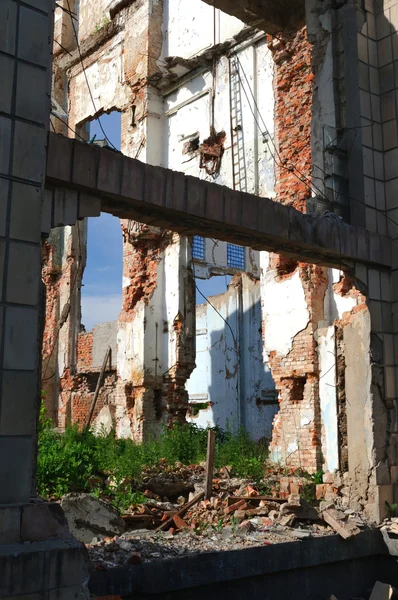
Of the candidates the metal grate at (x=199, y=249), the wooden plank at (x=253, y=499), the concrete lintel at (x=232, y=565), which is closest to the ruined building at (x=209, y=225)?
the metal grate at (x=199, y=249)

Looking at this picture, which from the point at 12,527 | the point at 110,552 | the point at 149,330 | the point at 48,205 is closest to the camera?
the point at 12,527

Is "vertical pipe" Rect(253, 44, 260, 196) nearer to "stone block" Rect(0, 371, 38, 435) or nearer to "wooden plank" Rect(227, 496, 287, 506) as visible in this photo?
"wooden plank" Rect(227, 496, 287, 506)

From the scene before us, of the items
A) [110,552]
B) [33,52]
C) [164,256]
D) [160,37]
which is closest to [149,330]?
[164,256]

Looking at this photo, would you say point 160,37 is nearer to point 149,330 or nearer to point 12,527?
point 149,330

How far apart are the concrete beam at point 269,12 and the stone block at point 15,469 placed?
7351 millimetres

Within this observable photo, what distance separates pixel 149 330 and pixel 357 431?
6.71 meters

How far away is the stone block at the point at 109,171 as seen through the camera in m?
5.48

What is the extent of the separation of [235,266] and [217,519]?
12.2m

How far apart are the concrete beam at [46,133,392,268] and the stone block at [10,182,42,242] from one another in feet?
2.58

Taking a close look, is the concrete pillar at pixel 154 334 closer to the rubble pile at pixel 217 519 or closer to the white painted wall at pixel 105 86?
the white painted wall at pixel 105 86

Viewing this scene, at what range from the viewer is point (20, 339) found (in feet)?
13.8

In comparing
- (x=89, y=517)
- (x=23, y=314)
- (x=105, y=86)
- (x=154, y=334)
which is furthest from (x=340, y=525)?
(x=105, y=86)

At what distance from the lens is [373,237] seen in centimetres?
772

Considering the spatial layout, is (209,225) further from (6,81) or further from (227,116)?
(227,116)
